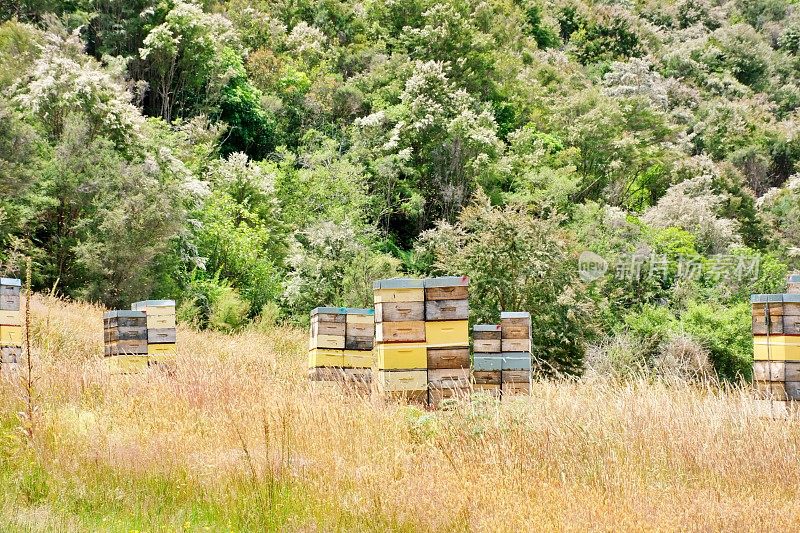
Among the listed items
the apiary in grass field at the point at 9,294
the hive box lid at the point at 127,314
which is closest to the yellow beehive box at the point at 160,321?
the hive box lid at the point at 127,314

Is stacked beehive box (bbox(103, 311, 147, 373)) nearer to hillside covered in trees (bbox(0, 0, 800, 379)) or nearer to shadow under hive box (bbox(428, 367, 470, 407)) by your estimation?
shadow under hive box (bbox(428, 367, 470, 407))

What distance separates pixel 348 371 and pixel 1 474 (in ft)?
15.9

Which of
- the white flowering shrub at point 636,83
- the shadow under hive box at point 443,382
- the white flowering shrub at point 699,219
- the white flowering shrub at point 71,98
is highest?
the white flowering shrub at point 636,83

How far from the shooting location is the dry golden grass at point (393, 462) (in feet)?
19.3

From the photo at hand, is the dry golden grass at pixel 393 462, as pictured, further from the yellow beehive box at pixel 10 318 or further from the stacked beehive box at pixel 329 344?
the yellow beehive box at pixel 10 318

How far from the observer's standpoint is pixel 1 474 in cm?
644

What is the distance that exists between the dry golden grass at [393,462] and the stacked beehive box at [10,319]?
1912 millimetres

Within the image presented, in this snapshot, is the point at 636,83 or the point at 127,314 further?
the point at 636,83

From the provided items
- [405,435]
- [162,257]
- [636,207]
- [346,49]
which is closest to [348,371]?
[405,435]

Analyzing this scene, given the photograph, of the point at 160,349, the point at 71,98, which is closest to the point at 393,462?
the point at 160,349

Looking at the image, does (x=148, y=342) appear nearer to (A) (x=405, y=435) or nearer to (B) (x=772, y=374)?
(A) (x=405, y=435)

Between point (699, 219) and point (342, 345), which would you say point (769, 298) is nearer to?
point (342, 345)

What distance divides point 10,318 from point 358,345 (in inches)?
179

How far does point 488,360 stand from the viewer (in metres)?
10.3
